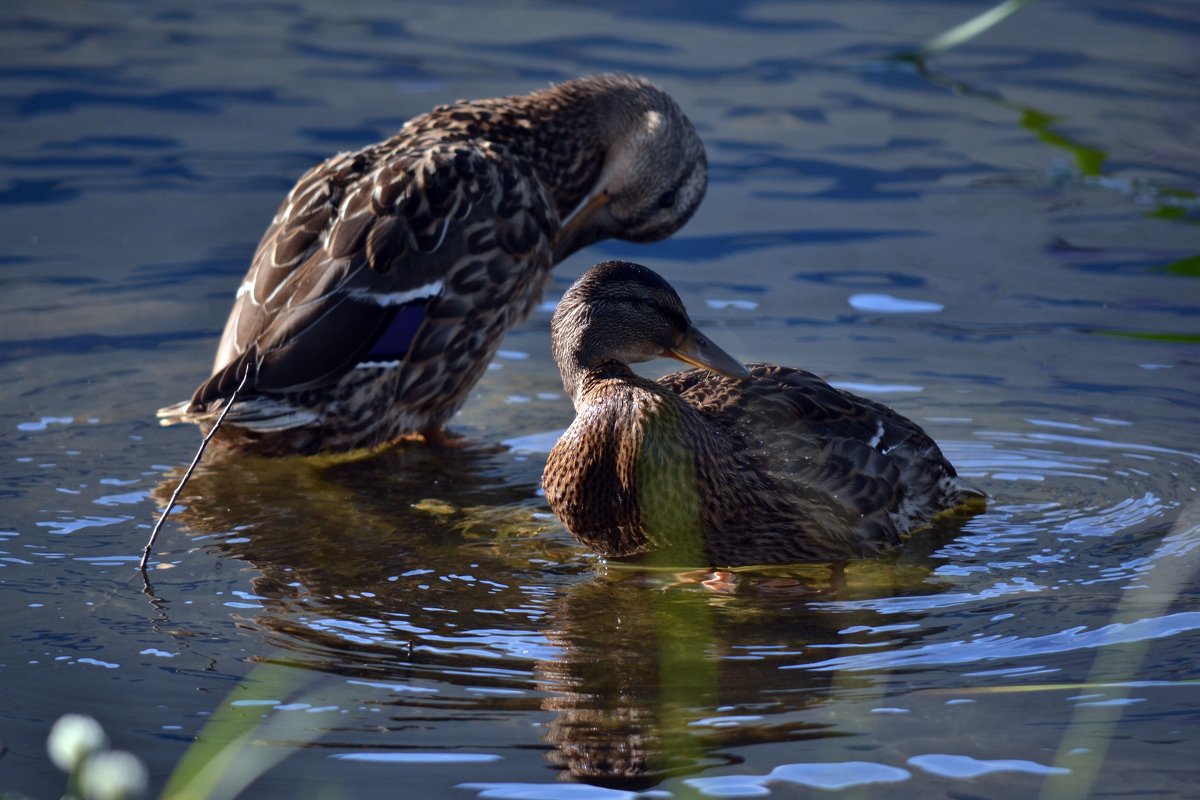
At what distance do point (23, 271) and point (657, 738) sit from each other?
5.47 meters

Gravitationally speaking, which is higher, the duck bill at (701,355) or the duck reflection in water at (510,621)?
the duck bill at (701,355)

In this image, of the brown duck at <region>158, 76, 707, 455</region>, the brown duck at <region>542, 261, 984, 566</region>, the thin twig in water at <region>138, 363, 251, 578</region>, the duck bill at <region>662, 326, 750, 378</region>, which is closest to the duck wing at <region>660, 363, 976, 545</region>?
the brown duck at <region>542, 261, 984, 566</region>

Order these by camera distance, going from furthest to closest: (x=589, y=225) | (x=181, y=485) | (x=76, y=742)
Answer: (x=589, y=225), (x=181, y=485), (x=76, y=742)

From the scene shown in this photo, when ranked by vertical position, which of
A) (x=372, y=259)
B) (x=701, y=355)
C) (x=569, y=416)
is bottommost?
(x=569, y=416)

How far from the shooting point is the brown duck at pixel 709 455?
5.55 meters

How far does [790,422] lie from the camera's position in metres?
5.96

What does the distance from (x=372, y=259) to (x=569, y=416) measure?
4.05 feet

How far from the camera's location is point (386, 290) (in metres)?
6.55

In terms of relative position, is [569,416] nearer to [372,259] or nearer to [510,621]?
[372,259]

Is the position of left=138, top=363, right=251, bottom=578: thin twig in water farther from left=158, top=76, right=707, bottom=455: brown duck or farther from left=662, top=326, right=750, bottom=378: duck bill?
left=662, top=326, right=750, bottom=378: duck bill

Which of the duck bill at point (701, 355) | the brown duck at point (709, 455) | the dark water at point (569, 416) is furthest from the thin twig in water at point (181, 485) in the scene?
the duck bill at point (701, 355)

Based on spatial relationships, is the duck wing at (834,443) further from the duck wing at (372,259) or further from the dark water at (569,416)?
the duck wing at (372,259)

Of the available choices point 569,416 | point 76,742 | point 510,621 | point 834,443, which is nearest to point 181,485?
point 510,621

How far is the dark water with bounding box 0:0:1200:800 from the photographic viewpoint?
430 centimetres
